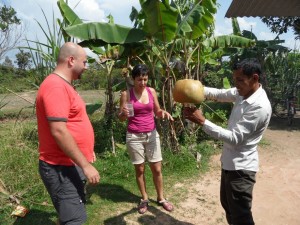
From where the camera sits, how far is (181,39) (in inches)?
202

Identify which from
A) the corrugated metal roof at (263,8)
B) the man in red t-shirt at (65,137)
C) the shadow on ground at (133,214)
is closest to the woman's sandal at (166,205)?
the shadow on ground at (133,214)

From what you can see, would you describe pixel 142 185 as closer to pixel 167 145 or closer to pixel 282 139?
pixel 167 145

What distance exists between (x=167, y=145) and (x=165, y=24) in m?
2.12

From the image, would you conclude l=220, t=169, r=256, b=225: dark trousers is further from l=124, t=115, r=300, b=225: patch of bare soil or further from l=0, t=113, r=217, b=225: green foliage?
l=0, t=113, r=217, b=225: green foliage

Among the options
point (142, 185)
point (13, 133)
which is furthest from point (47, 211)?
point (13, 133)

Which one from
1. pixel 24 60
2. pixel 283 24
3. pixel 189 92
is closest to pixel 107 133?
pixel 189 92

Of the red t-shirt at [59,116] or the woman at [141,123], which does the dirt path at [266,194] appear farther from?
the red t-shirt at [59,116]

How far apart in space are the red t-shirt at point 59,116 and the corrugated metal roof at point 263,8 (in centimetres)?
281

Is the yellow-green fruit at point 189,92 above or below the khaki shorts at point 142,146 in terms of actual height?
above

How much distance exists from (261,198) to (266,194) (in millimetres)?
171

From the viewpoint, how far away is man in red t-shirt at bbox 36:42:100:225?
204 centimetres

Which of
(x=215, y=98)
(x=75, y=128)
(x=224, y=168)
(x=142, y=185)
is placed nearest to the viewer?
(x=75, y=128)

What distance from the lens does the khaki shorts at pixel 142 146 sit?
3.48 meters

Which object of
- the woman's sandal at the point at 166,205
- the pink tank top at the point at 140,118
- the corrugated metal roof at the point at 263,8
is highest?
the corrugated metal roof at the point at 263,8
